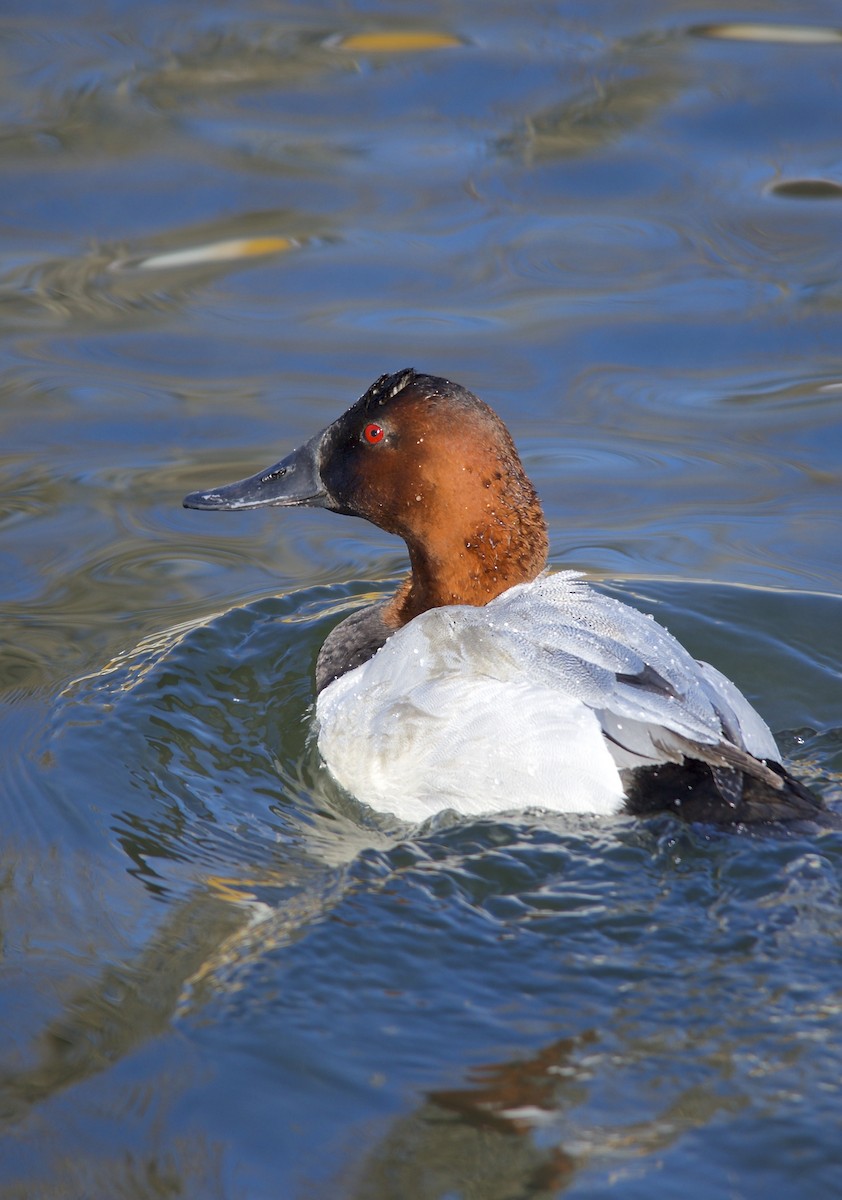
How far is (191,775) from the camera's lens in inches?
173

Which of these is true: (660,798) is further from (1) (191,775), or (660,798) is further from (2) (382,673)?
(1) (191,775)

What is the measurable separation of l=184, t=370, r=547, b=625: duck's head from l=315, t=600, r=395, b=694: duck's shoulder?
87mm

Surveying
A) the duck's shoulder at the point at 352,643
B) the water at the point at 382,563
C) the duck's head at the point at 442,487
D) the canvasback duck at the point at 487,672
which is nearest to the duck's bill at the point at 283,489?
the canvasback duck at the point at 487,672

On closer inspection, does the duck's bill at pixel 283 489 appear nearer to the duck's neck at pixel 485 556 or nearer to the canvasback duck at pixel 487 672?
the canvasback duck at pixel 487 672

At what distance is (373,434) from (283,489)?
1.43ft

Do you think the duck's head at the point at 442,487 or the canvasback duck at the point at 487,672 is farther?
the duck's head at the point at 442,487

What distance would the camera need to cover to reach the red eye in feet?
15.1

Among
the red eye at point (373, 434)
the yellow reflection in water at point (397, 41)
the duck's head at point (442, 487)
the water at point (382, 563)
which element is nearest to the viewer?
the water at point (382, 563)

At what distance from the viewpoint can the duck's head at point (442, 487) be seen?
443 cm

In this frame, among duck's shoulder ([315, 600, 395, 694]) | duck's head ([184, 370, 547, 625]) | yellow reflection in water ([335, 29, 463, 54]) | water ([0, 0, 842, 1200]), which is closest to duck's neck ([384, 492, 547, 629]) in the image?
duck's head ([184, 370, 547, 625])

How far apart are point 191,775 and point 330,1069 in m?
1.45

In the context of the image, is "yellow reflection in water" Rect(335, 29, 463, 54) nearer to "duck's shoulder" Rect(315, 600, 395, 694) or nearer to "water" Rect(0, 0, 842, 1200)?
"water" Rect(0, 0, 842, 1200)

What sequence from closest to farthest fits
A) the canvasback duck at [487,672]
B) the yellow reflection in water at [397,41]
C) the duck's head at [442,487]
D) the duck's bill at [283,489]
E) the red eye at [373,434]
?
the canvasback duck at [487,672] → the duck's head at [442,487] → the red eye at [373,434] → the duck's bill at [283,489] → the yellow reflection in water at [397,41]

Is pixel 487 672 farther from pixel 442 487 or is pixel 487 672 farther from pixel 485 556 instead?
pixel 442 487
